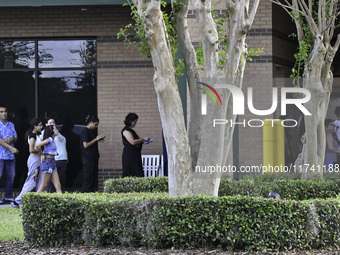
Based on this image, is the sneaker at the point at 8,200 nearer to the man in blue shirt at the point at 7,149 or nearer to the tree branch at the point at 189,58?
the man in blue shirt at the point at 7,149

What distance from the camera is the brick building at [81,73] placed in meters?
14.9

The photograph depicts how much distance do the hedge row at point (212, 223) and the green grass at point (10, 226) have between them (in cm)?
143

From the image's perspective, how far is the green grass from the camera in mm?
8562

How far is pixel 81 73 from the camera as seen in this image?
15008 mm

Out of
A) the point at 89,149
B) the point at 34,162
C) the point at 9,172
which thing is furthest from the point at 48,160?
the point at 9,172

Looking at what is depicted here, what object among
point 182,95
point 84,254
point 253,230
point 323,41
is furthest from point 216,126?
point 182,95

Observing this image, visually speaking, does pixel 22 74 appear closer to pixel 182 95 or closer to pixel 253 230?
pixel 182 95

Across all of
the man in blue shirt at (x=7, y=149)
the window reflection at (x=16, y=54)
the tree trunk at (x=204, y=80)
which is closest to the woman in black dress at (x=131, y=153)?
the man in blue shirt at (x=7, y=149)

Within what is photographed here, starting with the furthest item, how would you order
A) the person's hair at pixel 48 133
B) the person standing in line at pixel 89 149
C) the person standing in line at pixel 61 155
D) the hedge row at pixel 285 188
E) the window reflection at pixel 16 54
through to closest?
the window reflection at pixel 16 54, the person standing in line at pixel 61 155, the person standing in line at pixel 89 149, the person's hair at pixel 48 133, the hedge row at pixel 285 188

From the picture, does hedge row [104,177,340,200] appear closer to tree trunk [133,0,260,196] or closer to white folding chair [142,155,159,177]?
tree trunk [133,0,260,196]

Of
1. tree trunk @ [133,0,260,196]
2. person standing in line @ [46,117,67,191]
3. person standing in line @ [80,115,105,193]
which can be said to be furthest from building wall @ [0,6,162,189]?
tree trunk @ [133,0,260,196]

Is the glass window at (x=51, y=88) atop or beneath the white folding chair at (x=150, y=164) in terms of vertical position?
atop

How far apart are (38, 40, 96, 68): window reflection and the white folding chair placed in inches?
104

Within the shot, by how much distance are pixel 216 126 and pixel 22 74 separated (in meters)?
8.23
